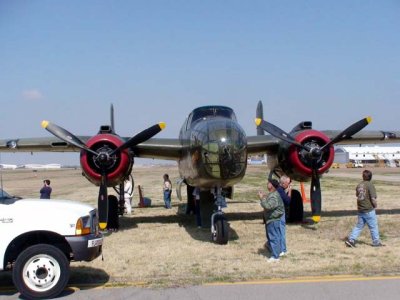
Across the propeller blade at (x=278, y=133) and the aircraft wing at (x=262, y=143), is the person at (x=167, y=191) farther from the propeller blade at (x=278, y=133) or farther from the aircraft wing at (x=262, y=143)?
the propeller blade at (x=278, y=133)

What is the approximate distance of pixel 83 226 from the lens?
7.03m

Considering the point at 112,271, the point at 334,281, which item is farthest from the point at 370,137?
the point at 112,271

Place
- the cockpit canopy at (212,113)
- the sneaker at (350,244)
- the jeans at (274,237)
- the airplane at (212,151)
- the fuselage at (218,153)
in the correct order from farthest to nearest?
the cockpit canopy at (212,113), the airplane at (212,151), the fuselage at (218,153), the sneaker at (350,244), the jeans at (274,237)

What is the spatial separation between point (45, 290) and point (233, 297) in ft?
8.64

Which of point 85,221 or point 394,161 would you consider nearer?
point 85,221

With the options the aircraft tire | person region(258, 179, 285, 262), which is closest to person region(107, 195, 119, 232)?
the aircraft tire

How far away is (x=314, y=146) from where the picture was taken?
44.4 feet

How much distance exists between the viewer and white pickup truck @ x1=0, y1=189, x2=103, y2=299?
6625mm

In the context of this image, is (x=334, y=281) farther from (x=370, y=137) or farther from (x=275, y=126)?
(x=370, y=137)

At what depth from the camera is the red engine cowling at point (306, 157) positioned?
13.6m

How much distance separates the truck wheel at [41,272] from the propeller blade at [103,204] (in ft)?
18.3

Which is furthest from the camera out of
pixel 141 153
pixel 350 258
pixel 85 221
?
pixel 141 153

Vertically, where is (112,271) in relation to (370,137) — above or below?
below

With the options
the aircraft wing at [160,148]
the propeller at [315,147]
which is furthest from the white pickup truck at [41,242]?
the propeller at [315,147]
